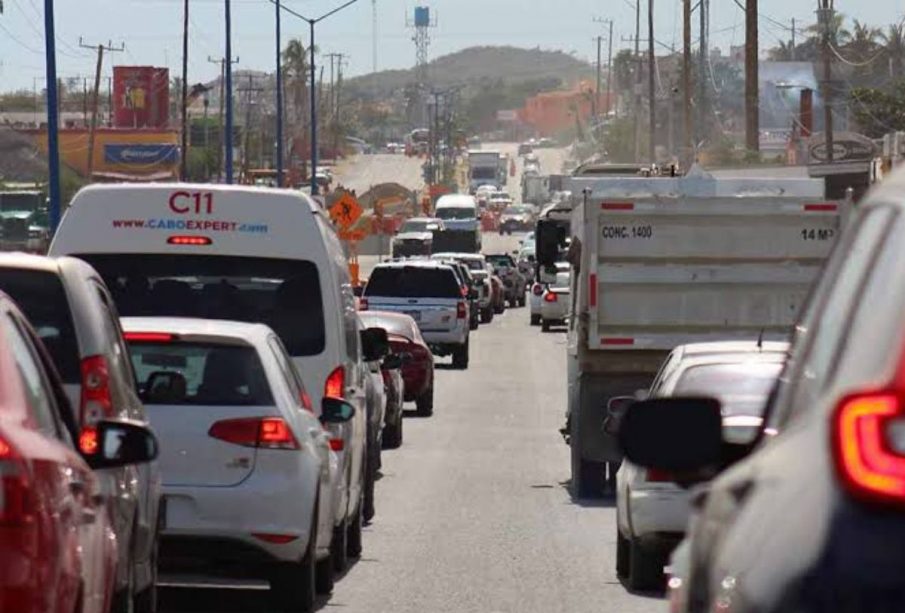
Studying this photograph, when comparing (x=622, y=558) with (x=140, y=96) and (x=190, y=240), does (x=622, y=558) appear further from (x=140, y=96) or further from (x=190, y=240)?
(x=140, y=96)

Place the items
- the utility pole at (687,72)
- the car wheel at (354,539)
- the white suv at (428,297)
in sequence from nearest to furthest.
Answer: the car wheel at (354,539) < the white suv at (428,297) < the utility pole at (687,72)

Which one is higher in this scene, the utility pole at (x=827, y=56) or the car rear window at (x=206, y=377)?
the utility pole at (x=827, y=56)

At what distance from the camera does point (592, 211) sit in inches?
846

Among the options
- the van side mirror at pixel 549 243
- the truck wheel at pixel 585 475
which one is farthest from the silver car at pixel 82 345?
the van side mirror at pixel 549 243

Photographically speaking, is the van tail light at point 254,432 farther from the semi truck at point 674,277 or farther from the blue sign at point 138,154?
the blue sign at point 138,154

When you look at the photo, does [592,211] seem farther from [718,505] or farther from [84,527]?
[718,505]

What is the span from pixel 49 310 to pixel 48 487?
3496mm

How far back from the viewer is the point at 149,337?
1285cm

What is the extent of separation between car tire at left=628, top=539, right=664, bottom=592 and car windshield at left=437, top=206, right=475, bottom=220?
10101 cm

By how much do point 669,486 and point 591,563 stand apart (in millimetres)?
1911

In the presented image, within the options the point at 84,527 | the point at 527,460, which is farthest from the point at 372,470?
Answer: the point at 84,527

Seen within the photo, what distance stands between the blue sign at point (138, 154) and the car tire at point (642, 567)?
110097 mm

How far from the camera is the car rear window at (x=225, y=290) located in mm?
15000

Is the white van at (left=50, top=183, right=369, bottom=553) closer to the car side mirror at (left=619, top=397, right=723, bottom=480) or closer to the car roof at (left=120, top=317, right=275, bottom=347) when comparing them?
the car roof at (left=120, top=317, right=275, bottom=347)
